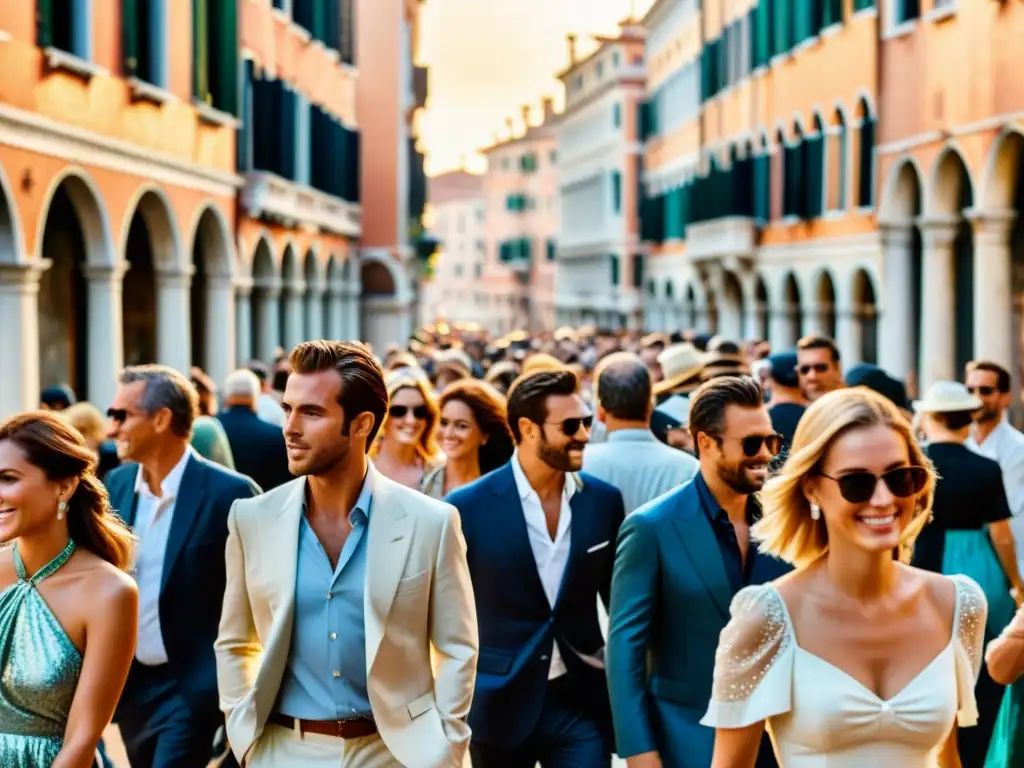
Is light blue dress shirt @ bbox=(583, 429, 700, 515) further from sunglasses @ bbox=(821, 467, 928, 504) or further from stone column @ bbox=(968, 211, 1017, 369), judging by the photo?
stone column @ bbox=(968, 211, 1017, 369)

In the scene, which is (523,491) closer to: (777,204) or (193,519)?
(193,519)

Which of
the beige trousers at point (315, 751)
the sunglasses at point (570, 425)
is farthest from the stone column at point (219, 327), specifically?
the beige trousers at point (315, 751)

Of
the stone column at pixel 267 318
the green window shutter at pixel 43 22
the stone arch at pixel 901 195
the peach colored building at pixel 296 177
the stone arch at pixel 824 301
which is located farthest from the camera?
the stone column at pixel 267 318

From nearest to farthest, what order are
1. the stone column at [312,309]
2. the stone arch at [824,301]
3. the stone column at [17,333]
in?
1. the stone column at [17,333]
2. the stone arch at [824,301]
3. the stone column at [312,309]

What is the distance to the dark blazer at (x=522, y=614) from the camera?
5.11m

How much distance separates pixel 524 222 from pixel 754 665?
8548 cm

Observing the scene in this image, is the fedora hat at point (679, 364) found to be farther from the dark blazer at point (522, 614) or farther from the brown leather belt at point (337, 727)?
the brown leather belt at point (337, 727)

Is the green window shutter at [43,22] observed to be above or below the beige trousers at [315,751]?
above

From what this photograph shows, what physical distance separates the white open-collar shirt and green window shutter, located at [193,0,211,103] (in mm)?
15645

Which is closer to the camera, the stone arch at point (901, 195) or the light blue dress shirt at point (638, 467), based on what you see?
the light blue dress shirt at point (638, 467)

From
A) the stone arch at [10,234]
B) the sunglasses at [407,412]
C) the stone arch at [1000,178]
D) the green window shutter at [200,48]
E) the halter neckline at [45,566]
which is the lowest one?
the halter neckline at [45,566]

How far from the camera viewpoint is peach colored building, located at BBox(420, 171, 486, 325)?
108m

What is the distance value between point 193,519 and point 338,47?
28.2m

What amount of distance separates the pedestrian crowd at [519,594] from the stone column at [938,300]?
45.9 ft
